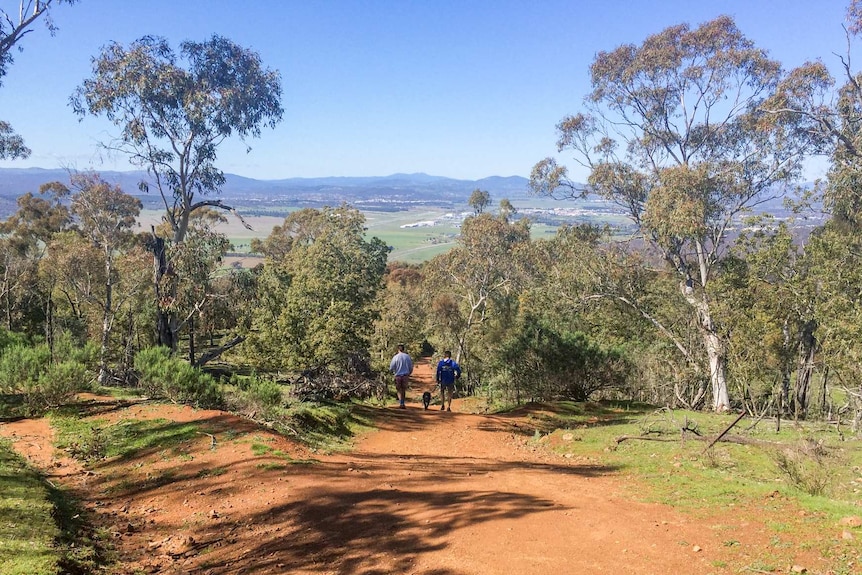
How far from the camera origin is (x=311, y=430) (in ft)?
37.4

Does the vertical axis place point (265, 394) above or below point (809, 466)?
below

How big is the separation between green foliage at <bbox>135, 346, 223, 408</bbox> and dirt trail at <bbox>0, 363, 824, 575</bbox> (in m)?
1.89

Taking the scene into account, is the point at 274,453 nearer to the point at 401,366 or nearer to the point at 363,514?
the point at 363,514

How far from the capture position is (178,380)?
1173 centimetres

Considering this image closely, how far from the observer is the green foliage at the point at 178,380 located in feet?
38.5

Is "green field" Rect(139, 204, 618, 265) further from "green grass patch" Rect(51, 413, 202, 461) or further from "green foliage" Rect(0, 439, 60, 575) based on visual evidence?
"green foliage" Rect(0, 439, 60, 575)

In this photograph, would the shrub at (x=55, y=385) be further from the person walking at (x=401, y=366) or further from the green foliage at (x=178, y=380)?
the person walking at (x=401, y=366)

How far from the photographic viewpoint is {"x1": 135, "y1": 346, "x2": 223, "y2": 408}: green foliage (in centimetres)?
1173

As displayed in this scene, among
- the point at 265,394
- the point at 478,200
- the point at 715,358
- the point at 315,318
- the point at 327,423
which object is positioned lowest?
the point at 327,423

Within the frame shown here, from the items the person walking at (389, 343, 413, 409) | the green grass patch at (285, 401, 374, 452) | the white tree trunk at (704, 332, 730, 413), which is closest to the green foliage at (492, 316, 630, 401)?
the white tree trunk at (704, 332, 730, 413)

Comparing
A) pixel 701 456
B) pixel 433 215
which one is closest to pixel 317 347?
pixel 701 456

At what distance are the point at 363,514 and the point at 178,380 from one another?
7.07m

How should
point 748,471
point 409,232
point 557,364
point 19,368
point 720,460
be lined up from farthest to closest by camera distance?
1. point 409,232
2. point 557,364
3. point 19,368
4. point 720,460
5. point 748,471

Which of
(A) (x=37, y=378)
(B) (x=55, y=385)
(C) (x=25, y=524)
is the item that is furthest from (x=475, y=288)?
(C) (x=25, y=524)
